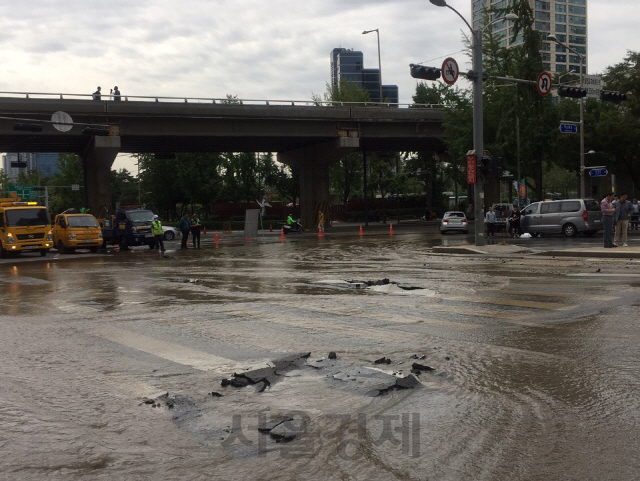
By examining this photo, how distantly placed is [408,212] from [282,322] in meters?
71.0

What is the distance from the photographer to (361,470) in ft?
14.4

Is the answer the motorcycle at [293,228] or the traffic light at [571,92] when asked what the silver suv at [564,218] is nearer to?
the traffic light at [571,92]

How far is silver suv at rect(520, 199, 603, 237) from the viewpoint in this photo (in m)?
33.6

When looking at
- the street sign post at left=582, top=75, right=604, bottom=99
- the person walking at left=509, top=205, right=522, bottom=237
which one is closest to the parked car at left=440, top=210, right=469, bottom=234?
the person walking at left=509, top=205, right=522, bottom=237

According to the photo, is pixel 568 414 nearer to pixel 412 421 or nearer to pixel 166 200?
pixel 412 421

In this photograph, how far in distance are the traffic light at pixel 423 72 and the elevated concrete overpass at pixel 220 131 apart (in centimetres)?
2730

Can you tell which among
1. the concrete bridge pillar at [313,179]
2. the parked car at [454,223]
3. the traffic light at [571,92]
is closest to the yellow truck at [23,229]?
the parked car at [454,223]

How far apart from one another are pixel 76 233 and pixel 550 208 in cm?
2223

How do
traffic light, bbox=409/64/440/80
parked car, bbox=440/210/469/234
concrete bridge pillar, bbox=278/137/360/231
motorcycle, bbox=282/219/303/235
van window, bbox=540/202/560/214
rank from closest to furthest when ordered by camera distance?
traffic light, bbox=409/64/440/80, van window, bbox=540/202/560/214, parked car, bbox=440/210/469/234, motorcycle, bbox=282/219/303/235, concrete bridge pillar, bbox=278/137/360/231

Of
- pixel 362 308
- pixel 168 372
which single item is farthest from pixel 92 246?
pixel 168 372

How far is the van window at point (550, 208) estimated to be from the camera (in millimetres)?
34688

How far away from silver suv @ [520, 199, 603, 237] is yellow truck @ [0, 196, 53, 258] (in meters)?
22.5

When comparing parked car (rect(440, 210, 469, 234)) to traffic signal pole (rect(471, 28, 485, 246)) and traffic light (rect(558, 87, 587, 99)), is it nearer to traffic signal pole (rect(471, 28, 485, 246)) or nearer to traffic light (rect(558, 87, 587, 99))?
traffic light (rect(558, 87, 587, 99))

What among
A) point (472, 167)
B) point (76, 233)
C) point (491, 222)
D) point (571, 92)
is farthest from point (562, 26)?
point (76, 233)
